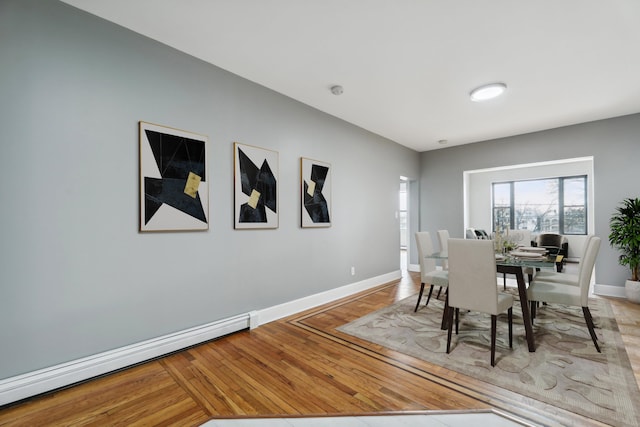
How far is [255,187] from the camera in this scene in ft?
10.5

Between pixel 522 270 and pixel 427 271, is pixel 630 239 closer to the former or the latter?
pixel 522 270

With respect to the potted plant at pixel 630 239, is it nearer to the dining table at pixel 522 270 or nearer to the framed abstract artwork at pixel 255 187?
the dining table at pixel 522 270

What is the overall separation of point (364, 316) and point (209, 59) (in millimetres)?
3270

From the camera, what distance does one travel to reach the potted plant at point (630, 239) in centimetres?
395

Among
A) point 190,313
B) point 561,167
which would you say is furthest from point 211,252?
point 561,167

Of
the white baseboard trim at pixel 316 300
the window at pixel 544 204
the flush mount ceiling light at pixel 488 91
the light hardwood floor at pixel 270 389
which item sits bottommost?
the light hardwood floor at pixel 270 389

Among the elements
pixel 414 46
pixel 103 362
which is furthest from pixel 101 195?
pixel 414 46

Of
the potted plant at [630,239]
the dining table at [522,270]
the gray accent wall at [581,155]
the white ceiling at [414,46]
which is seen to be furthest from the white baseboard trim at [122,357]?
the potted plant at [630,239]

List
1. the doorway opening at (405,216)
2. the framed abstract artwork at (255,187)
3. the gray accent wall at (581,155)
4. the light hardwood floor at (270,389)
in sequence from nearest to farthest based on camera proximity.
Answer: the light hardwood floor at (270,389) < the framed abstract artwork at (255,187) < the gray accent wall at (581,155) < the doorway opening at (405,216)

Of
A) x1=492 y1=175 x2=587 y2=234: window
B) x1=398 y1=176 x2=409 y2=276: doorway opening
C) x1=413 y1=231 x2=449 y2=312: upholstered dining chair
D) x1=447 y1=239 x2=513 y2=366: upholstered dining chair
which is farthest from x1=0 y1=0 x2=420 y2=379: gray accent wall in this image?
x1=492 y1=175 x2=587 y2=234: window

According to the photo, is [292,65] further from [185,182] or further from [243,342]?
[243,342]

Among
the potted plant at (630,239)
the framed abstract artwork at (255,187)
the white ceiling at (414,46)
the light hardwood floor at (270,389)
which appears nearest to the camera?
the light hardwood floor at (270,389)

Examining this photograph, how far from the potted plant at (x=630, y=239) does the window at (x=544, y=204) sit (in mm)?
2960

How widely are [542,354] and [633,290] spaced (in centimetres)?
288
